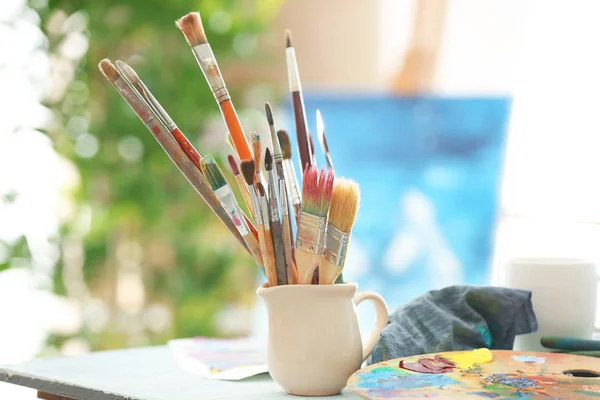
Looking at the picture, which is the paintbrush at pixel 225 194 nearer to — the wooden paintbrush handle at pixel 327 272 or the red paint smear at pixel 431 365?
the wooden paintbrush handle at pixel 327 272

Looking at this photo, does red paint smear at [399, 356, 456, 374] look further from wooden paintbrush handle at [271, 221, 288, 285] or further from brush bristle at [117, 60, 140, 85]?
brush bristle at [117, 60, 140, 85]

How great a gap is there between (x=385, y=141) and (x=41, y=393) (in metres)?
1.84

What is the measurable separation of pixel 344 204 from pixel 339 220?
2 cm

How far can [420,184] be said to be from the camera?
249 centimetres

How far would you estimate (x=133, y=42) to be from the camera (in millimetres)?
2123

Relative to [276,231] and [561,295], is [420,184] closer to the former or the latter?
[561,295]

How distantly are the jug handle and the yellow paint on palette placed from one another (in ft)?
0.22

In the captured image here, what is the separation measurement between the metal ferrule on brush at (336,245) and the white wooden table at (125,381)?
12 centimetres

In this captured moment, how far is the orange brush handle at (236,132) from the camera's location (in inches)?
28.1

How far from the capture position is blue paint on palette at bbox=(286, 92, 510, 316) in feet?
7.94

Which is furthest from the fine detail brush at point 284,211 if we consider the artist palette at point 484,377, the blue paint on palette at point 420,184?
the blue paint on palette at point 420,184

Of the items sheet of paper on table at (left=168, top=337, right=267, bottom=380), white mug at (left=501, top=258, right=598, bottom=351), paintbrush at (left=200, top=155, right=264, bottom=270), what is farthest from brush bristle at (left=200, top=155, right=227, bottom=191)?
white mug at (left=501, top=258, right=598, bottom=351)

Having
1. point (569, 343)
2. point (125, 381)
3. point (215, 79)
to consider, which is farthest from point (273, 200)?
point (569, 343)

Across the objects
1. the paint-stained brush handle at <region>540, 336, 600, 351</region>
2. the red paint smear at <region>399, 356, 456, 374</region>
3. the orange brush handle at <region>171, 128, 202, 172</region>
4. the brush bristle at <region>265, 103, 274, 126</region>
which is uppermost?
the brush bristle at <region>265, 103, 274, 126</region>
